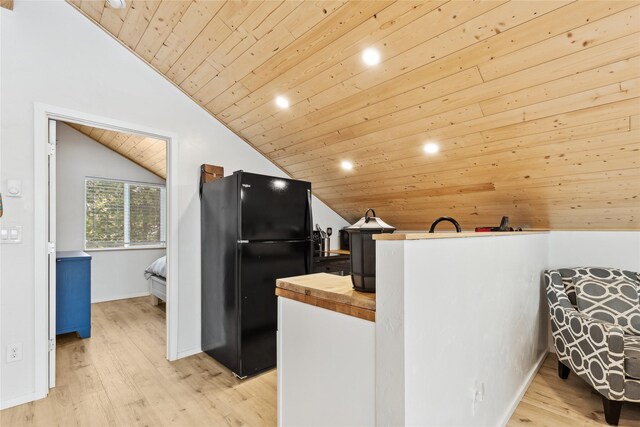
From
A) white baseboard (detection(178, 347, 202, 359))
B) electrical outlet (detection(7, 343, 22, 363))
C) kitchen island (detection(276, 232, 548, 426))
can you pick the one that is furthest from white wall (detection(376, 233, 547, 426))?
electrical outlet (detection(7, 343, 22, 363))

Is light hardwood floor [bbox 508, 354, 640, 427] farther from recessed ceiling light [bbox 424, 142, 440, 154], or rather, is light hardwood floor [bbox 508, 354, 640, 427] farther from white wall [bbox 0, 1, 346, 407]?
white wall [bbox 0, 1, 346, 407]

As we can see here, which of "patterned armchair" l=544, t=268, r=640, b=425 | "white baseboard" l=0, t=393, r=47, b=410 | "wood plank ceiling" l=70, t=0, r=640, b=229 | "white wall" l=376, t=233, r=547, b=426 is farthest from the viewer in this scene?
"white baseboard" l=0, t=393, r=47, b=410

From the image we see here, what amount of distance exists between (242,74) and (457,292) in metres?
2.35

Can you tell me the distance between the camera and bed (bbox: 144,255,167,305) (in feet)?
14.3

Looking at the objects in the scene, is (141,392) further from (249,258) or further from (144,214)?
(144,214)

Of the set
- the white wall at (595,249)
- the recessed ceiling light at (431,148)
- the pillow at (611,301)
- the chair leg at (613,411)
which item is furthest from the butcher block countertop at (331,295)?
the white wall at (595,249)

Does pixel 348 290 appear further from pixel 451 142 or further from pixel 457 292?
pixel 451 142

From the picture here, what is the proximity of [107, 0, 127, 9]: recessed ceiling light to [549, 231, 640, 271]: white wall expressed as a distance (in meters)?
4.24

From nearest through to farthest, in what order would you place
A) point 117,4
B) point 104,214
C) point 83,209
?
point 117,4 → point 83,209 → point 104,214

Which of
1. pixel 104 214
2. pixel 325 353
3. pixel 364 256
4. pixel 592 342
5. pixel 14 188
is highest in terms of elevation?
pixel 14 188

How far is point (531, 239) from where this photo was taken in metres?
2.47

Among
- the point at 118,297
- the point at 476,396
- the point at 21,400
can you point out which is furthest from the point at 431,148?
the point at 118,297

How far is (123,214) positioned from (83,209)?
587 millimetres

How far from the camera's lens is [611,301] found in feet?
8.08
